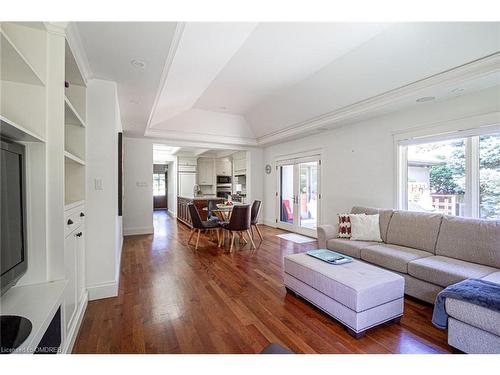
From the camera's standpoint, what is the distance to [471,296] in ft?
5.28

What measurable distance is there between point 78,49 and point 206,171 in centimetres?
731

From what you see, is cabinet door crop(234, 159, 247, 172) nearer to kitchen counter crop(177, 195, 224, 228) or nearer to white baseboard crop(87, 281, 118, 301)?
kitchen counter crop(177, 195, 224, 228)

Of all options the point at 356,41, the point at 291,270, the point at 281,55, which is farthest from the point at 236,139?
the point at 291,270

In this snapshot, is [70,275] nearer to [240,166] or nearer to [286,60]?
[286,60]

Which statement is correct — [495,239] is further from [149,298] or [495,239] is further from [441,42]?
[149,298]

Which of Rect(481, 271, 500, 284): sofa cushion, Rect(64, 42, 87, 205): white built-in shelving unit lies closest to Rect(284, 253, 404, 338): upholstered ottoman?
Rect(481, 271, 500, 284): sofa cushion

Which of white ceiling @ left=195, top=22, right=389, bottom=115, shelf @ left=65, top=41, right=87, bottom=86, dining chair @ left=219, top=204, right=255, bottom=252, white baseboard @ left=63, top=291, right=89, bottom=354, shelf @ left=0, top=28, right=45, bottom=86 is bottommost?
white baseboard @ left=63, top=291, right=89, bottom=354

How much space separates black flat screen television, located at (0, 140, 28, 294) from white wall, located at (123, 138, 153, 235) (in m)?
4.59

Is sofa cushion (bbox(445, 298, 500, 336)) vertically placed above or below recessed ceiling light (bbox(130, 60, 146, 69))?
below

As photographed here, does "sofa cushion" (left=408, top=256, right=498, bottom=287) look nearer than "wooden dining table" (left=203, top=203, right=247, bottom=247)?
Yes

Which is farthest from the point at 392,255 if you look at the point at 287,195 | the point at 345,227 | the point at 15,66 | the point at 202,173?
the point at 202,173

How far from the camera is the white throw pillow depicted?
3.31 metres

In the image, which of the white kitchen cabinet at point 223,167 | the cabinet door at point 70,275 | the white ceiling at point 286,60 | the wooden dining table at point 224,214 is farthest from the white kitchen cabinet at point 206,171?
the cabinet door at point 70,275
